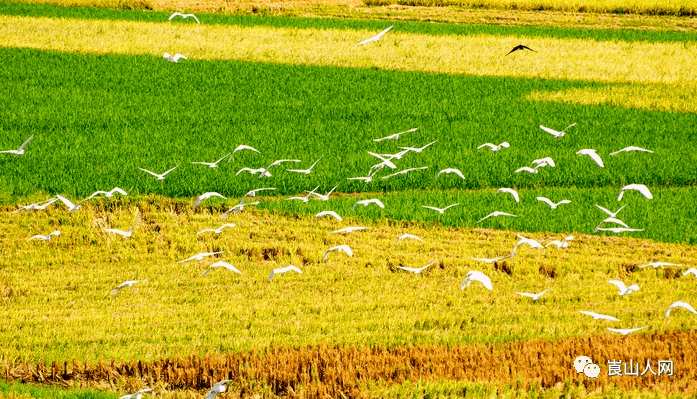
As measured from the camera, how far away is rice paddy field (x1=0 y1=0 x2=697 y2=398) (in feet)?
24.9

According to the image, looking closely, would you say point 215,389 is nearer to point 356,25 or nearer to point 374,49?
point 374,49

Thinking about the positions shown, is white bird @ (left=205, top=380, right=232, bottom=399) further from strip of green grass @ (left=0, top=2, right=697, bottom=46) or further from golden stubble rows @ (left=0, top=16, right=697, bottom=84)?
strip of green grass @ (left=0, top=2, right=697, bottom=46)

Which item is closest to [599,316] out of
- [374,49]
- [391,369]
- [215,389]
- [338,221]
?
[391,369]

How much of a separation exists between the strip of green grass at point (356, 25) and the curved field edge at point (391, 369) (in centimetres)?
2089

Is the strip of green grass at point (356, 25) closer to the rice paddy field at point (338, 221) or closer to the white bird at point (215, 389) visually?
the rice paddy field at point (338, 221)

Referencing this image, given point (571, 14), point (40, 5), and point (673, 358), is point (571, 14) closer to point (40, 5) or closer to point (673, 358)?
point (40, 5)

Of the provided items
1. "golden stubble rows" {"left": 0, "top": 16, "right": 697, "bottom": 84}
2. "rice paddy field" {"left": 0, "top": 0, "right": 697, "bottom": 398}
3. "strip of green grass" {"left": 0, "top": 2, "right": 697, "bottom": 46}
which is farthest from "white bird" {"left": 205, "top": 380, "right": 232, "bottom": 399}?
"strip of green grass" {"left": 0, "top": 2, "right": 697, "bottom": 46}

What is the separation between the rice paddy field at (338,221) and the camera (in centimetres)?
759

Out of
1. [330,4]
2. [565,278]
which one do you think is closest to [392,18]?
[330,4]

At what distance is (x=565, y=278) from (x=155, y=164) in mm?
6913

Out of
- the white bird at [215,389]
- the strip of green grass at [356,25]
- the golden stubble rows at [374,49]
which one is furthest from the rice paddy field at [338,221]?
the strip of green grass at [356,25]

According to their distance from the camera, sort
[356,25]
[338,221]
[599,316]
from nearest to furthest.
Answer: [599,316], [338,221], [356,25]

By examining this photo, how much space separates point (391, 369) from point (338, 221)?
4.76 meters

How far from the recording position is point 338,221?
12.0 m
